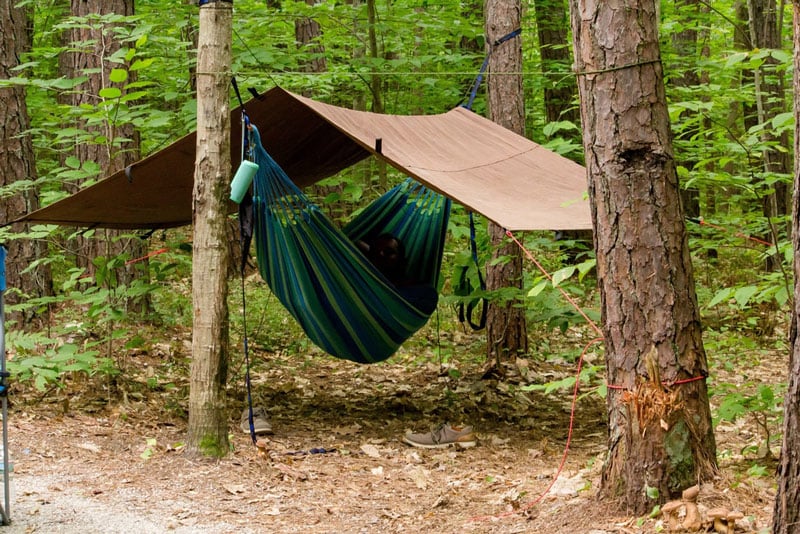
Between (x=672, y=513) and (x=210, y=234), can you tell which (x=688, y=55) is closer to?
(x=210, y=234)

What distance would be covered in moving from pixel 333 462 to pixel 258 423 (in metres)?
0.53

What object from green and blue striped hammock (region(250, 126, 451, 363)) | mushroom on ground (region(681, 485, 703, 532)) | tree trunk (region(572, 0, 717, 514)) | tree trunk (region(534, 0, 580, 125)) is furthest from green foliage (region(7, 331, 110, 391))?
tree trunk (region(534, 0, 580, 125))

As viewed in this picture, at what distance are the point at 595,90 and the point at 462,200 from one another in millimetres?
963

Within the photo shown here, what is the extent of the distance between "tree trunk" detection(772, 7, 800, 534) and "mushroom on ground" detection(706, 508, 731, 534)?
0.36 meters

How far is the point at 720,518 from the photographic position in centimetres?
195

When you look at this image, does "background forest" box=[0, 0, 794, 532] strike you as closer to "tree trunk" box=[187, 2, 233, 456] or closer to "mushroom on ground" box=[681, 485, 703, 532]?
"tree trunk" box=[187, 2, 233, 456]

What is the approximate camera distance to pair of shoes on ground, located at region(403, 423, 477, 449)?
11.9ft

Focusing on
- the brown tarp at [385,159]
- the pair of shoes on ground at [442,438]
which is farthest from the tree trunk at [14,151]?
the pair of shoes on ground at [442,438]

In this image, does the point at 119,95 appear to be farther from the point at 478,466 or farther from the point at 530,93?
the point at 530,93

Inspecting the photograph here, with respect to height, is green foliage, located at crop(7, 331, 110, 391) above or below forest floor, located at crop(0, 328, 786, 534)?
above

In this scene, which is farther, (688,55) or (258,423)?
(688,55)

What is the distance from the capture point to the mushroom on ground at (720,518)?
193cm

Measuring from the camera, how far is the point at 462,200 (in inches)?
120

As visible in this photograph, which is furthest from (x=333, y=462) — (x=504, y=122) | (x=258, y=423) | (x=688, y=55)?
(x=688, y=55)
